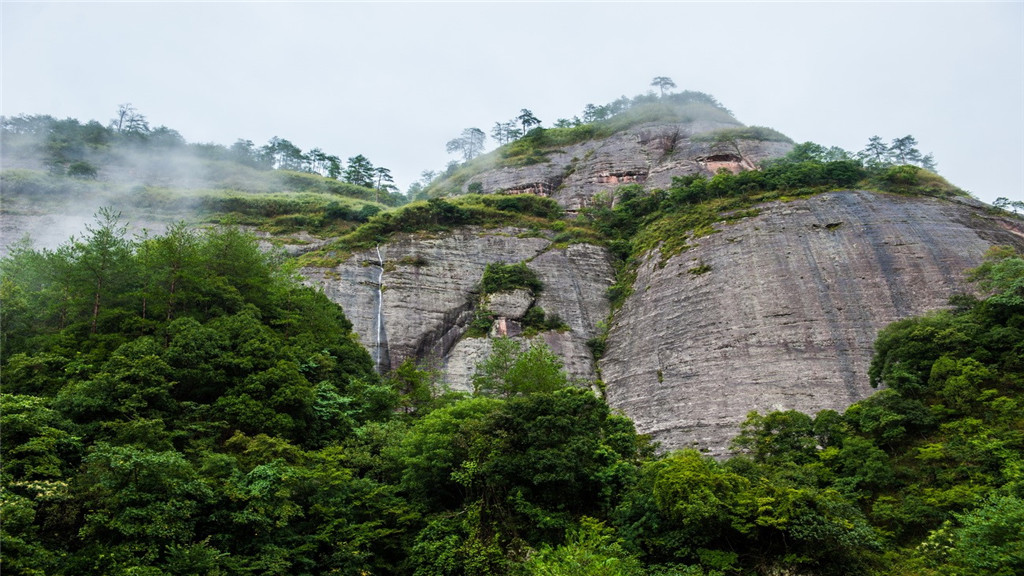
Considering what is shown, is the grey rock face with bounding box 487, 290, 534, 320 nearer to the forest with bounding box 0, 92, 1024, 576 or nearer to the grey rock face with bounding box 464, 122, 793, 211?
the forest with bounding box 0, 92, 1024, 576

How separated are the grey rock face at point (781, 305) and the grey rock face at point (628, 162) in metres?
14.9

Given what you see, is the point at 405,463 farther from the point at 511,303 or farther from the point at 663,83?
the point at 663,83

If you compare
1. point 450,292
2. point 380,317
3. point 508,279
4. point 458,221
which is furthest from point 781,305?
point 458,221

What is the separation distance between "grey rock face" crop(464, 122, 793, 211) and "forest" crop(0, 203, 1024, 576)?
95.1ft

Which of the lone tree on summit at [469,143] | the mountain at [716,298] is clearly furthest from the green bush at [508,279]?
the lone tree on summit at [469,143]

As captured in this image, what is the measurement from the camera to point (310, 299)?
27438mm

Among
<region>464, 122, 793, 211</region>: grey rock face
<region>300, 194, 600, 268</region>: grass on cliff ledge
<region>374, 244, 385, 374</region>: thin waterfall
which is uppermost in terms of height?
<region>464, 122, 793, 211</region>: grey rock face

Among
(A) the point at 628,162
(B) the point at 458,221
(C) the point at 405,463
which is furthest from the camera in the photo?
(A) the point at 628,162

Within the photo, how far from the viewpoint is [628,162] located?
55281mm

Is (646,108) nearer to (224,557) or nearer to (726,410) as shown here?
(726,410)

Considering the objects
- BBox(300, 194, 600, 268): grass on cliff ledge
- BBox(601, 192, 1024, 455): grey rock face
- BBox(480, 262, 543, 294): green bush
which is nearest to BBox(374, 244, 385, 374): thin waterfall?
BBox(300, 194, 600, 268): grass on cliff ledge

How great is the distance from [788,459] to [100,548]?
1784cm

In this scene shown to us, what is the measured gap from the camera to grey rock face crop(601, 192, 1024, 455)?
27344 mm

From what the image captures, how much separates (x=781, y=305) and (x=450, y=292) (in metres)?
19.1
